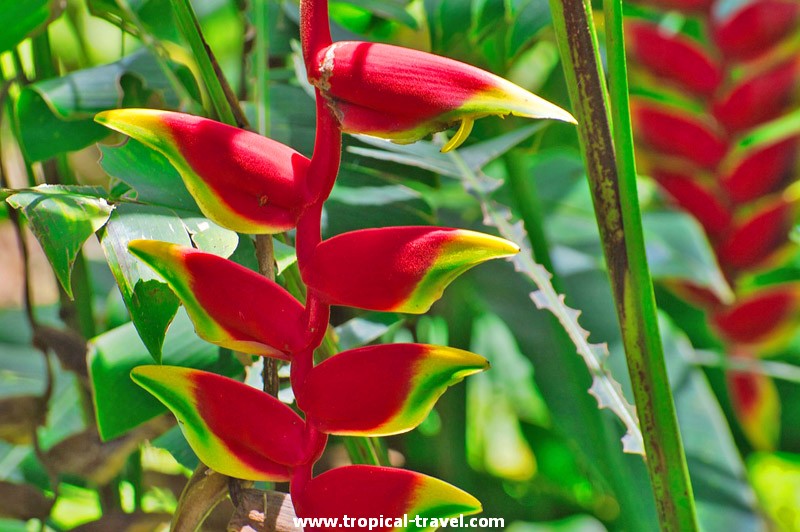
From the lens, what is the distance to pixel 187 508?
26 centimetres

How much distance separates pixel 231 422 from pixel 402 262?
0.24 ft

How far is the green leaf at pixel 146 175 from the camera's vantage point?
0.95ft

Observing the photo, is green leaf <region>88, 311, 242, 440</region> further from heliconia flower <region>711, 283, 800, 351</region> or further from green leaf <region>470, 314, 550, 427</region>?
heliconia flower <region>711, 283, 800, 351</region>

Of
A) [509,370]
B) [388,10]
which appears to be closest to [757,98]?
[509,370]

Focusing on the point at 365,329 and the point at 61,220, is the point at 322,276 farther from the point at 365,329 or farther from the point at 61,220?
the point at 365,329

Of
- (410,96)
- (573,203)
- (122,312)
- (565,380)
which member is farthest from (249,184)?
(573,203)

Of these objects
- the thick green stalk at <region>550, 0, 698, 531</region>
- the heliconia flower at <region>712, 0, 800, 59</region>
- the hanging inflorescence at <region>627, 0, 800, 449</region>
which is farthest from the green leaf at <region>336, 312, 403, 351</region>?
the heliconia flower at <region>712, 0, 800, 59</region>

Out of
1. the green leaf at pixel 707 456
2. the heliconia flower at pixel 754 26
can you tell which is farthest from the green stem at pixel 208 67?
the heliconia flower at pixel 754 26

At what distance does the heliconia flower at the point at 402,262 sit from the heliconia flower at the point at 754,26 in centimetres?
74

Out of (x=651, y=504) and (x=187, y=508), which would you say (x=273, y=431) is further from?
(x=651, y=504)

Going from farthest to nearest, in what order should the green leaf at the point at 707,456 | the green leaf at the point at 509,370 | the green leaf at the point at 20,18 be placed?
the green leaf at the point at 509,370
the green leaf at the point at 707,456
the green leaf at the point at 20,18

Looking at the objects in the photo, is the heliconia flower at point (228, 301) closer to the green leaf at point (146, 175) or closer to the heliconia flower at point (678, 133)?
the green leaf at point (146, 175)

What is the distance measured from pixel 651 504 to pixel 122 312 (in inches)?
13.9

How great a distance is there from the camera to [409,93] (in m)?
0.19
